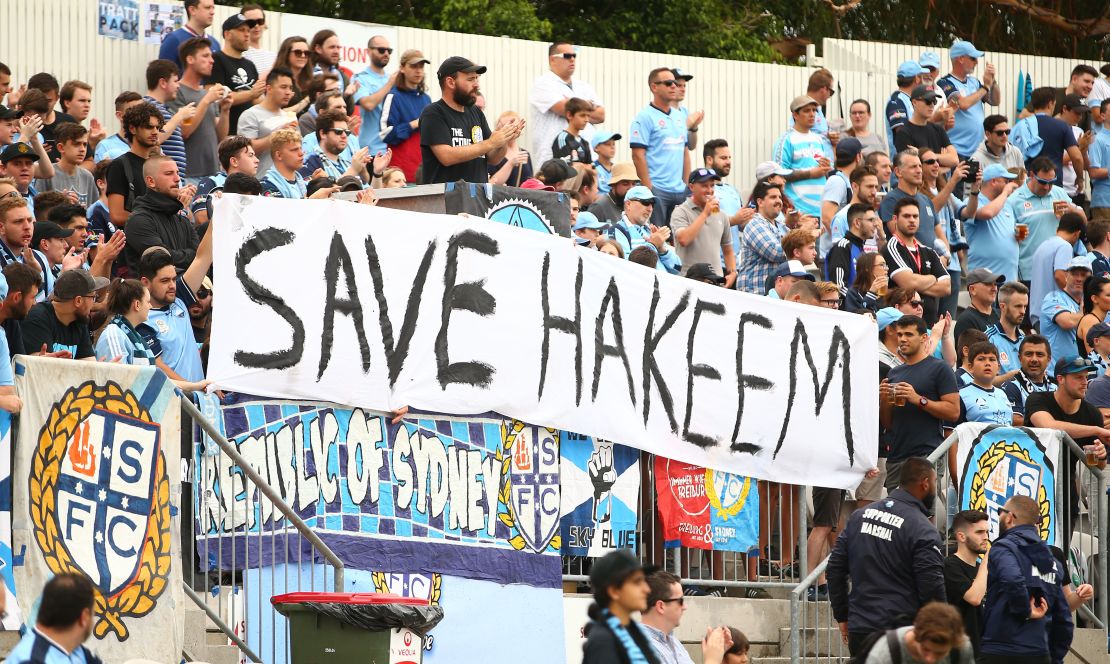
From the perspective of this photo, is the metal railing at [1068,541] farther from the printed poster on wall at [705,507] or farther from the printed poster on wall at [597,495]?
the printed poster on wall at [597,495]

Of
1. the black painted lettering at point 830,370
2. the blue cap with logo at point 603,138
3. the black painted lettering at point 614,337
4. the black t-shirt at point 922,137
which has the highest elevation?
the black t-shirt at point 922,137

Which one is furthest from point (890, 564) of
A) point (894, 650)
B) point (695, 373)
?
point (695, 373)

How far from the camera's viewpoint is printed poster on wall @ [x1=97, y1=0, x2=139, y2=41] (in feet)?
61.6

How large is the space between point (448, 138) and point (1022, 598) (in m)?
5.14

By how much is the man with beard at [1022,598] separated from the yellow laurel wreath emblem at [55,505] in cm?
512

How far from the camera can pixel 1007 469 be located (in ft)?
43.5

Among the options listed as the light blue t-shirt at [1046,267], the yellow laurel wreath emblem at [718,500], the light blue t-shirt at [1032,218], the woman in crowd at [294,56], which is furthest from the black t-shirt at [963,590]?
the light blue t-shirt at [1032,218]

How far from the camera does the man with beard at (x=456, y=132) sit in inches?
518

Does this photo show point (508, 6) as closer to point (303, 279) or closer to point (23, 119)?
point (23, 119)

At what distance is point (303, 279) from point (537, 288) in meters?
1.66

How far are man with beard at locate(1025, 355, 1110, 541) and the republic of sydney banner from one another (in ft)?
14.2

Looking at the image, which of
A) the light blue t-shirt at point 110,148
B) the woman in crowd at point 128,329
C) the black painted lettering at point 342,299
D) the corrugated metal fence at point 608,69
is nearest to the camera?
the woman in crowd at point 128,329

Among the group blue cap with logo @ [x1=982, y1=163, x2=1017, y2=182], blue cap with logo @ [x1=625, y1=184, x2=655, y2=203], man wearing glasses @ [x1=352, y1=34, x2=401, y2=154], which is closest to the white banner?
blue cap with logo @ [x1=625, y1=184, x2=655, y2=203]

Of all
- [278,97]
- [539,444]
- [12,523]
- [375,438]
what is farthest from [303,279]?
[278,97]
